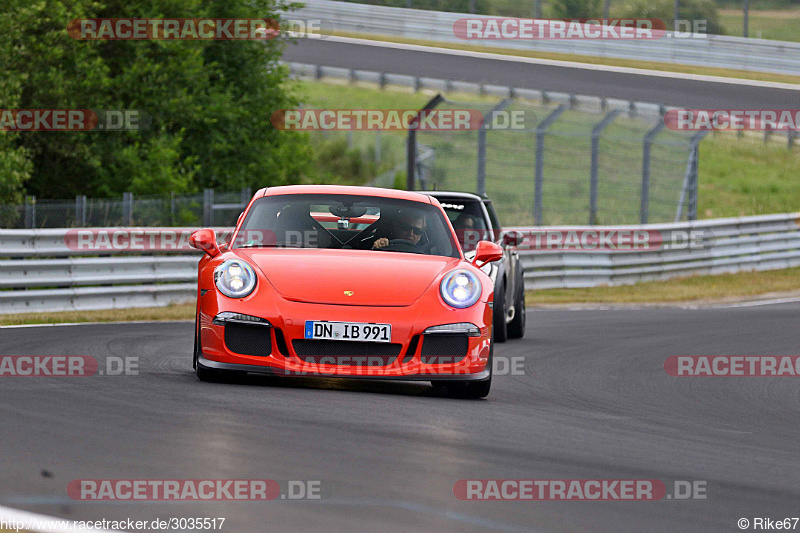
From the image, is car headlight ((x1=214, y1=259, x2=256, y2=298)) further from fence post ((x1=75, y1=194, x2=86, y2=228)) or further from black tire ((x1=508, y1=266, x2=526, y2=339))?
fence post ((x1=75, y1=194, x2=86, y2=228))

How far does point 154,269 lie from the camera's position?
631 inches

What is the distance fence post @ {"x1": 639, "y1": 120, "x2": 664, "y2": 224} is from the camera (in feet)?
78.0

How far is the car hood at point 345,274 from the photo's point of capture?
7.79m

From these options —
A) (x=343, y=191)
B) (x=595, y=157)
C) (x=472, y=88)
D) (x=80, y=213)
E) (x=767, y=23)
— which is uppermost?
(x=767, y=23)

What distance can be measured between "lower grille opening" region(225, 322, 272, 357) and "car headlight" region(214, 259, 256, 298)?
0.64ft

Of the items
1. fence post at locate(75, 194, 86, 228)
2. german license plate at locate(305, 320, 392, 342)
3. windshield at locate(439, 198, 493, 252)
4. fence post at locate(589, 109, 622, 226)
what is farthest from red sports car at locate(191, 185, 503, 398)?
fence post at locate(589, 109, 622, 226)

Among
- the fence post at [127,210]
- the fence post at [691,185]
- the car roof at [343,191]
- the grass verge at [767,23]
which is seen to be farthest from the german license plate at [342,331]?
the grass verge at [767,23]

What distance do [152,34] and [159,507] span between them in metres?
19.7

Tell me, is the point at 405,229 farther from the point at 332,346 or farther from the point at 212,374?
the point at 212,374

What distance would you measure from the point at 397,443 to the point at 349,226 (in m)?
3.15

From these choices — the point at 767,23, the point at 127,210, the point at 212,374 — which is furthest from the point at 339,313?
the point at 767,23

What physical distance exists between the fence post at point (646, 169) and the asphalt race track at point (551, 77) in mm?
9658

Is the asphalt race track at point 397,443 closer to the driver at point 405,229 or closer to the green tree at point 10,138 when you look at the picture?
the driver at point 405,229

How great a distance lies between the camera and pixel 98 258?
15.1m
